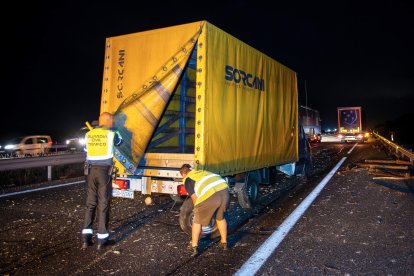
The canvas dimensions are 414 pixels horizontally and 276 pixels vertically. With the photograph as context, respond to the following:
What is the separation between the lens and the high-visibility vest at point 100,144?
Answer: 4.75 metres

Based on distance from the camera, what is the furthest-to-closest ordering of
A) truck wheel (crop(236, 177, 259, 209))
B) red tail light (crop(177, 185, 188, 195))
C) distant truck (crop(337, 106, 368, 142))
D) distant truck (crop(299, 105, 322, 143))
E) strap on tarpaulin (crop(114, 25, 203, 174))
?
distant truck (crop(337, 106, 368, 142)) → distant truck (crop(299, 105, 322, 143)) → truck wheel (crop(236, 177, 259, 209)) → strap on tarpaulin (crop(114, 25, 203, 174)) → red tail light (crop(177, 185, 188, 195))

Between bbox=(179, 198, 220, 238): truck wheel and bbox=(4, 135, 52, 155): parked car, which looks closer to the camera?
bbox=(179, 198, 220, 238): truck wheel

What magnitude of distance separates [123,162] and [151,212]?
4.70 ft

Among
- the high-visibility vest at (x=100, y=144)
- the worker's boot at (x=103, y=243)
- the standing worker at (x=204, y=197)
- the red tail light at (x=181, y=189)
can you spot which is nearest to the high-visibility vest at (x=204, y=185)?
the standing worker at (x=204, y=197)

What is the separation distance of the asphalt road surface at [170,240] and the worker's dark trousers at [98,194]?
1.36ft

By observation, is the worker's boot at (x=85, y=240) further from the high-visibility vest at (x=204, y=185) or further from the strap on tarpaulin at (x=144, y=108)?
the high-visibility vest at (x=204, y=185)

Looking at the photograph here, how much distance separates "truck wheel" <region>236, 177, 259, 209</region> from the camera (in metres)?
6.64

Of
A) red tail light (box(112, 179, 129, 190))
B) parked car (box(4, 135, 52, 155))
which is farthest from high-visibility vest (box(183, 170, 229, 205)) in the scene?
parked car (box(4, 135, 52, 155))

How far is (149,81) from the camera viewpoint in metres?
5.78

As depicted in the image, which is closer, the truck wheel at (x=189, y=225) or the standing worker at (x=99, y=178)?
the standing worker at (x=99, y=178)

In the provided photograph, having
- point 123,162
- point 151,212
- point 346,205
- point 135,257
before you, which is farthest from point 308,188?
point 135,257

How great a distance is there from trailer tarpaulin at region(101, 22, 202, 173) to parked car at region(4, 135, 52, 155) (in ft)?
49.6

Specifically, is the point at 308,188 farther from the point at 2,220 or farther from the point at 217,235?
the point at 2,220

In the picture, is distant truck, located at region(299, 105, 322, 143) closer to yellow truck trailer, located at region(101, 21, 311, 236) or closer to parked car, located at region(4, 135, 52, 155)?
parked car, located at region(4, 135, 52, 155)
